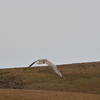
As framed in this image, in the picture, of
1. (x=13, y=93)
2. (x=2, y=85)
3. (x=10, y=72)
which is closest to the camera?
(x=13, y=93)

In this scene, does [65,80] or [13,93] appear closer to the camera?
[13,93]

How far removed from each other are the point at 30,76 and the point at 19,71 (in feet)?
0.88

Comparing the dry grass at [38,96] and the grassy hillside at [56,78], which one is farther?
the grassy hillside at [56,78]

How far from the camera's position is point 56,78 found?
604cm

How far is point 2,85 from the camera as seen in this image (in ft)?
19.0

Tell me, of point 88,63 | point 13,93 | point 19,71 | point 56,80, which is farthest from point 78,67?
point 13,93

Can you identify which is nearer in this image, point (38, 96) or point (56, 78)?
point (38, 96)

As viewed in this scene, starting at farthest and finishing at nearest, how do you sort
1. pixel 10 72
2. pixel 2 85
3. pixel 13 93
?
pixel 10 72 → pixel 2 85 → pixel 13 93

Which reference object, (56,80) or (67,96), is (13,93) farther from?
(56,80)

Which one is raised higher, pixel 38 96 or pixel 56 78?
pixel 56 78

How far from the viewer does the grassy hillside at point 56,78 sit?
5.79 m

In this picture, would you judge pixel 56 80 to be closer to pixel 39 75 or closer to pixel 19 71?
pixel 39 75

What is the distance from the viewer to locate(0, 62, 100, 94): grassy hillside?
579 centimetres

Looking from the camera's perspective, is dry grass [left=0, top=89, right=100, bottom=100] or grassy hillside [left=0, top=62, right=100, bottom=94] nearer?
dry grass [left=0, top=89, right=100, bottom=100]
